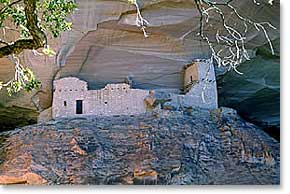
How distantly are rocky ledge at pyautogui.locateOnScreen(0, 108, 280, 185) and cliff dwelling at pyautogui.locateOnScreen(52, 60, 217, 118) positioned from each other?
0.29 meters

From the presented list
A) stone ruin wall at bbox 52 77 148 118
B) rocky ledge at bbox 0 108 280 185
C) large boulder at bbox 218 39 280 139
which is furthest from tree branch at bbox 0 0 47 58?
large boulder at bbox 218 39 280 139

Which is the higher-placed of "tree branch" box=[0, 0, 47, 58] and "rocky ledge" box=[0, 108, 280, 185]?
"tree branch" box=[0, 0, 47, 58]

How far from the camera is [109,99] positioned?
8.72 metres

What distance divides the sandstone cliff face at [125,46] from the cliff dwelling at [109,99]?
41cm

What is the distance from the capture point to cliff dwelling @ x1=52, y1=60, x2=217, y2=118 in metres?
8.70

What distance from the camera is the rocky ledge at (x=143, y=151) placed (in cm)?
711

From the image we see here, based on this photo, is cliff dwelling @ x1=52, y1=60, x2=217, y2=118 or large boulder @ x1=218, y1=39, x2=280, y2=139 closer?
cliff dwelling @ x1=52, y1=60, x2=217, y2=118

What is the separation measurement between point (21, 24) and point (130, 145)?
3.50 m

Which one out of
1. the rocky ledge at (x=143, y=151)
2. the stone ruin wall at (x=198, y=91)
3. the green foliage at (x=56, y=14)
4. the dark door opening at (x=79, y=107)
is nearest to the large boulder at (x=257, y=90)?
the stone ruin wall at (x=198, y=91)

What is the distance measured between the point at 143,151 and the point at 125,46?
2.36 meters

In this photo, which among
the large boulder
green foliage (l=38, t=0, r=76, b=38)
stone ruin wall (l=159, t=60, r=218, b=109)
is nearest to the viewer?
green foliage (l=38, t=0, r=76, b=38)

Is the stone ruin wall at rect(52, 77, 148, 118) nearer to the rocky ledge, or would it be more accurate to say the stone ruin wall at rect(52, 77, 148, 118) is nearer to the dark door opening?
the dark door opening

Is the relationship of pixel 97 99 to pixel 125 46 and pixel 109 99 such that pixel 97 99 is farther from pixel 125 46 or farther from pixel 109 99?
pixel 125 46

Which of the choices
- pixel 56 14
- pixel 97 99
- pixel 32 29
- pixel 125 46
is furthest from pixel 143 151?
pixel 32 29
